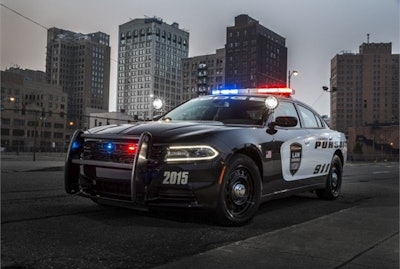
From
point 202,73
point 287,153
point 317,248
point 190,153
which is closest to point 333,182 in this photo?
point 287,153

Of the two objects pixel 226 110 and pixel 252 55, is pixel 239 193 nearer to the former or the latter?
pixel 226 110

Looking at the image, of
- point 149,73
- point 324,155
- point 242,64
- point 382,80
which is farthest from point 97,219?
point 382,80

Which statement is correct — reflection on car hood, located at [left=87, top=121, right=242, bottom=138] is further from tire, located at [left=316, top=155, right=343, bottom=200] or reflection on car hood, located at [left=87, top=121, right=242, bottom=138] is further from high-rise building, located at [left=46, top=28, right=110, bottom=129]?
high-rise building, located at [left=46, top=28, right=110, bottom=129]

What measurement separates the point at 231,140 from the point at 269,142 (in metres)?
0.88

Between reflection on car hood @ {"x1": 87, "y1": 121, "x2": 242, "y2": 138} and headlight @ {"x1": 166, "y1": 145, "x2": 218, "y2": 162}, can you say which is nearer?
headlight @ {"x1": 166, "y1": 145, "x2": 218, "y2": 162}

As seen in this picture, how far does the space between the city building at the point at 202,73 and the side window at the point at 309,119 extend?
77.5ft

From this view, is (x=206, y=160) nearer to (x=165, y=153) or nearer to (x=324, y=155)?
(x=165, y=153)

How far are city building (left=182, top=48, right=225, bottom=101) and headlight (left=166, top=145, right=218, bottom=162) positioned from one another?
1045 inches

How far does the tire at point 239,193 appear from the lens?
5.11 metres

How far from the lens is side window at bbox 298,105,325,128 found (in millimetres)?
7414

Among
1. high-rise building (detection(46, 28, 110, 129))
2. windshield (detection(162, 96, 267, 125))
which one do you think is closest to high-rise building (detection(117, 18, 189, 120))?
high-rise building (detection(46, 28, 110, 129))

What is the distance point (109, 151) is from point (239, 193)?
4.95ft

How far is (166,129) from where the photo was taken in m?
5.12

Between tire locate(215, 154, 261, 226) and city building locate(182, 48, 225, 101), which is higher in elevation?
city building locate(182, 48, 225, 101)
